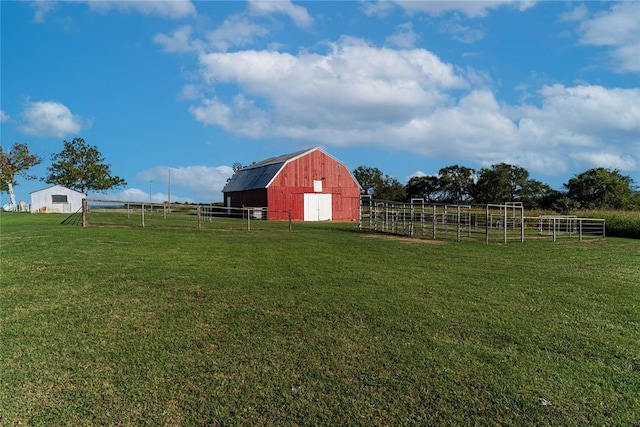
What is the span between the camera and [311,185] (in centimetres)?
3838

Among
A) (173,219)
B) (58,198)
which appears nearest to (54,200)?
(58,198)

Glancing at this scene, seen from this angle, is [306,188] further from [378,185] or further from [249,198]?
[378,185]

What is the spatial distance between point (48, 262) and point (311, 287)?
509 centimetres

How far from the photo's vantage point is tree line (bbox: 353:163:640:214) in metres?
47.9

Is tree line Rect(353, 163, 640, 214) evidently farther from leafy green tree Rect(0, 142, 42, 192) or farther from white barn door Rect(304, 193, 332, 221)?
leafy green tree Rect(0, 142, 42, 192)

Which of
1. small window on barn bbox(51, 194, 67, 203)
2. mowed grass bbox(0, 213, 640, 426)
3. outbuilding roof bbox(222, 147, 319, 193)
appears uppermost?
outbuilding roof bbox(222, 147, 319, 193)

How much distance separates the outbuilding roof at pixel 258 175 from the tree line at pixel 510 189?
1487 cm

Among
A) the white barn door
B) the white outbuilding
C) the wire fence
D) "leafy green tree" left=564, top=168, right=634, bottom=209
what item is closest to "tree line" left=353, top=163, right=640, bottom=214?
"leafy green tree" left=564, top=168, right=634, bottom=209

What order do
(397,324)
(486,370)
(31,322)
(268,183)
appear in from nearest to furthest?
(486,370), (31,322), (397,324), (268,183)

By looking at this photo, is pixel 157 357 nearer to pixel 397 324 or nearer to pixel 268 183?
pixel 397 324

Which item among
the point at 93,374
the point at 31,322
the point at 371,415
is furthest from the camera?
the point at 31,322

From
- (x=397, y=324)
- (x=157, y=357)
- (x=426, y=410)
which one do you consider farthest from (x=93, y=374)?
(x=397, y=324)

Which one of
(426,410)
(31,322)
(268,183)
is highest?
(268,183)

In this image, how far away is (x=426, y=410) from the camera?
3.63 metres
